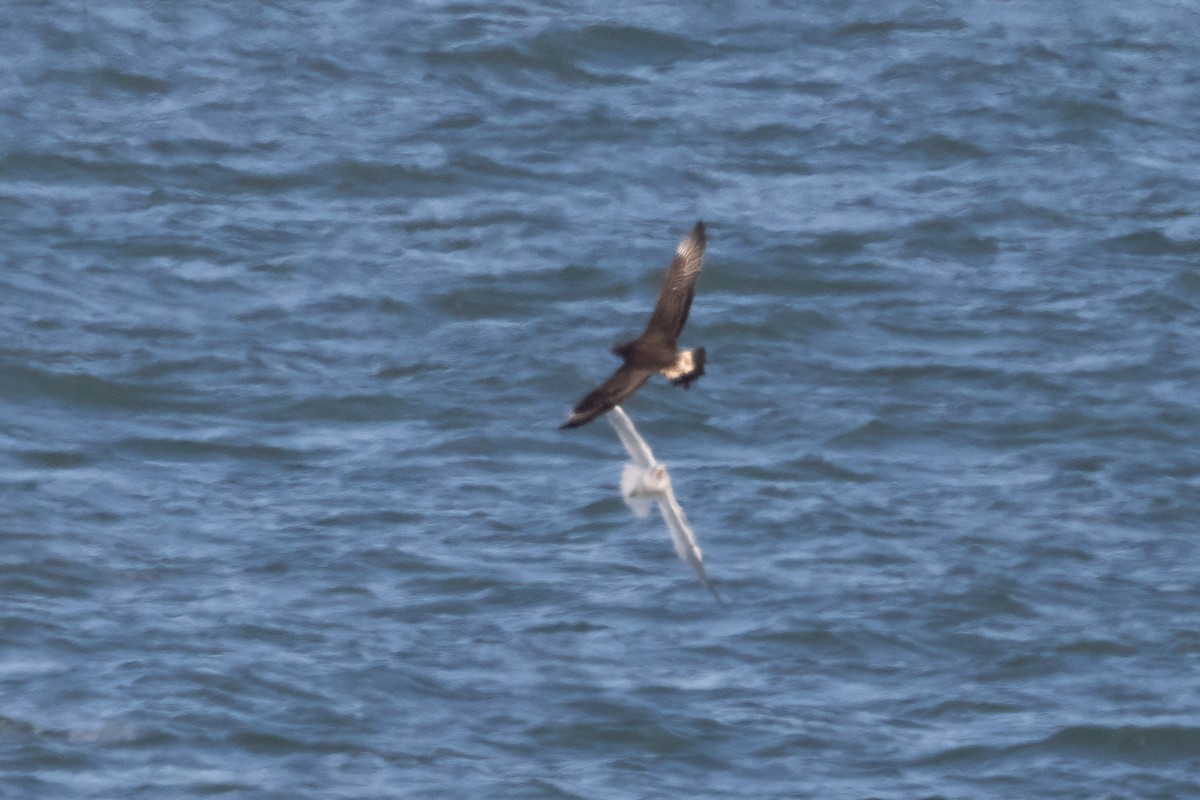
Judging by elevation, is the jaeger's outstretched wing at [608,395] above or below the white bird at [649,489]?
above

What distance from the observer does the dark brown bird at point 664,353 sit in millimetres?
8836

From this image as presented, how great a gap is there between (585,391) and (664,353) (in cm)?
895

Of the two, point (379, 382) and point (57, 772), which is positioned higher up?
point (379, 382)

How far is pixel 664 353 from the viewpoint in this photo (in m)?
9.05

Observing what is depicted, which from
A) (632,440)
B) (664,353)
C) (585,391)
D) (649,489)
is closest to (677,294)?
(664,353)

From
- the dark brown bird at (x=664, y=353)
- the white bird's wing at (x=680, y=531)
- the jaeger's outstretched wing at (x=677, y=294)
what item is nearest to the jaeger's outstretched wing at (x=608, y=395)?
the dark brown bird at (x=664, y=353)

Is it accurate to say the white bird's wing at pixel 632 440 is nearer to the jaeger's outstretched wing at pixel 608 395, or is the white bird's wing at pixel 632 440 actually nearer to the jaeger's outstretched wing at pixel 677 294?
the jaeger's outstretched wing at pixel 608 395

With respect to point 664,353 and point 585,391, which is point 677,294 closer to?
point 664,353

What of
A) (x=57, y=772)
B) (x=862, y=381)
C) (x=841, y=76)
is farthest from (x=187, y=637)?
(x=841, y=76)

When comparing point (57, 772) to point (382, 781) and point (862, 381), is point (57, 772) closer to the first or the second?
point (382, 781)

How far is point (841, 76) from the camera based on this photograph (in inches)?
878

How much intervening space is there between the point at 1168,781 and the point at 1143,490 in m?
3.35

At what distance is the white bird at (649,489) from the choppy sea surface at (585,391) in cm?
482

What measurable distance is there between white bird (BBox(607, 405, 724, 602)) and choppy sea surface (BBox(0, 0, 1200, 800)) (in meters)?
4.82
